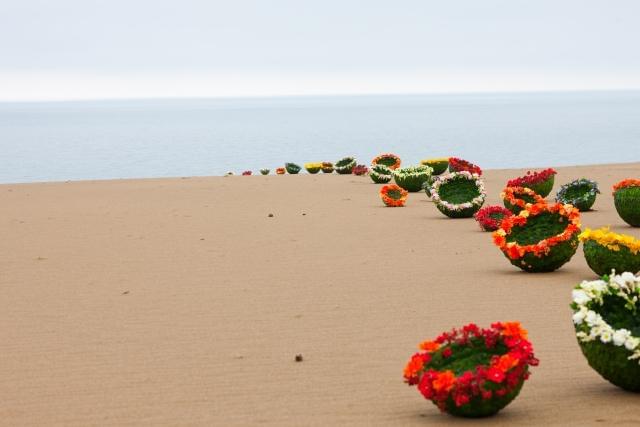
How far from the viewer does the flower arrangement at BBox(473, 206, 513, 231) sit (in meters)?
18.3

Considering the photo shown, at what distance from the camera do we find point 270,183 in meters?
33.8

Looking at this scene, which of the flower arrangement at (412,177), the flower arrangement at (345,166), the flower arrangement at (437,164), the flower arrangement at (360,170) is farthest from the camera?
the flower arrangement at (345,166)

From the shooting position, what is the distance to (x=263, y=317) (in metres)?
10.9

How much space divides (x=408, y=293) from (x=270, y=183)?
21791 mm

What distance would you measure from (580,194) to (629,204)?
146 inches

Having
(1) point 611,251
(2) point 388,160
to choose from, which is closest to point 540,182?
(2) point 388,160

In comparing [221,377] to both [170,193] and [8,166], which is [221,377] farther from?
[8,166]

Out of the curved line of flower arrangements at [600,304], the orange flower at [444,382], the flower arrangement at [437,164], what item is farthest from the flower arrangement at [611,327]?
the flower arrangement at [437,164]

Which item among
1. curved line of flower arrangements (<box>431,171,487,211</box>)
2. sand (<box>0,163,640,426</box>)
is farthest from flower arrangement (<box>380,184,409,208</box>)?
curved line of flower arrangements (<box>431,171,487,211</box>)

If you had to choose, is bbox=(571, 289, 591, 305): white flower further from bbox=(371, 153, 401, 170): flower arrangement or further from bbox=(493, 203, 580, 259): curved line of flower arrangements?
bbox=(371, 153, 401, 170): flower arrangement

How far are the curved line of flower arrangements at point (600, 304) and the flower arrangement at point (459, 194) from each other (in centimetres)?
1278

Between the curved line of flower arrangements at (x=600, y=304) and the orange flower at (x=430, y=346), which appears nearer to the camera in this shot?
the curved line of flower arrangements at (x=600, y=304)

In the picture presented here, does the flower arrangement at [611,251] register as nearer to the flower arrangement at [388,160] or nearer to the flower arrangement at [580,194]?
the flower arrangement at [580,194]

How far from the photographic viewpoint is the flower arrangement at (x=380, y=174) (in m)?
31.2
